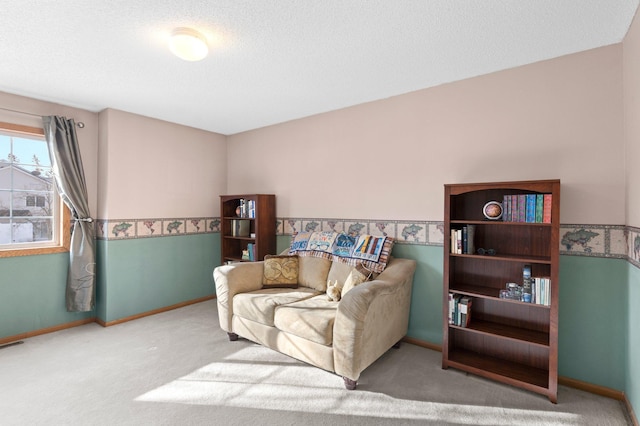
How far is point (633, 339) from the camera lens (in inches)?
78.2

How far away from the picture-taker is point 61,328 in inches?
137

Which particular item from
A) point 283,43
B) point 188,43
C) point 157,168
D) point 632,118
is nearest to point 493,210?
point 632,118

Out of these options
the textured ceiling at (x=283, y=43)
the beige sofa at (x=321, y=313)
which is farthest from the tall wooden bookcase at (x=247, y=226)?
the textured ceiling at (x=283, y=43)

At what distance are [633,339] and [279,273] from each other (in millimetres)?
2772

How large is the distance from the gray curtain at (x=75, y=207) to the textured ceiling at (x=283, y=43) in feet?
1.39

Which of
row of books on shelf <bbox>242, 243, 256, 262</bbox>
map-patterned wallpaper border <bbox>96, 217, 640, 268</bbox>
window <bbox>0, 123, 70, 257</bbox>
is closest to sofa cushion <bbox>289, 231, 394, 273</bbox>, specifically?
map-patterned wallpaper border <bbox>96, 217, 640, 268</bbox>

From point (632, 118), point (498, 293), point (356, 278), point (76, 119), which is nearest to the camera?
point (632, 118)

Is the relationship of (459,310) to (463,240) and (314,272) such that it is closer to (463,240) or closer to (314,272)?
(463,240)

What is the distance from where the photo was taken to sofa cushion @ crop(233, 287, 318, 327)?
9.29 feet

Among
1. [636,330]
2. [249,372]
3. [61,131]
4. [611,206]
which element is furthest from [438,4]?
[61,131]

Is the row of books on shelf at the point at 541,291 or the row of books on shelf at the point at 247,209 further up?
the row of books on shelf at the point at 247,209

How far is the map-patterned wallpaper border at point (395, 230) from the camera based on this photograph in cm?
221

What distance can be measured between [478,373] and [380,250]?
4.01ft

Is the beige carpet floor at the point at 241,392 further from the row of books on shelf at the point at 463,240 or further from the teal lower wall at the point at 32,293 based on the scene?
the row of books on shelf at the point at 463,240
